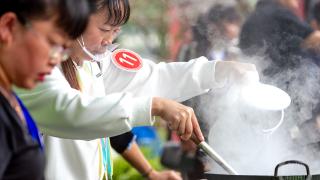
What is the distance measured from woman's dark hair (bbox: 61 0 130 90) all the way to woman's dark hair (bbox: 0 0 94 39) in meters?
0.79

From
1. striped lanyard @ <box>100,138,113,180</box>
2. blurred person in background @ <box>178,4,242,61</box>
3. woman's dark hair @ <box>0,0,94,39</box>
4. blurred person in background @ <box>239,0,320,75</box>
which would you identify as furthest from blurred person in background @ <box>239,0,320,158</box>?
woman's dark hair @ <box>0,0,94,39</box>

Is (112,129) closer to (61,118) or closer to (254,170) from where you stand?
(61,118)

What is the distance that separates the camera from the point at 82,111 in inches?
79.5

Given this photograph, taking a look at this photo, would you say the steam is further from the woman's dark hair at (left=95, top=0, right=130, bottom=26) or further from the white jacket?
the woman's dark hair at (left=95, top=0, right=130, bottom=26)

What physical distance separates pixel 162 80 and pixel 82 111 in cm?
85

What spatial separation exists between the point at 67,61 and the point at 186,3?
190cm

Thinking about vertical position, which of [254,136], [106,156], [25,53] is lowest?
[254,136]

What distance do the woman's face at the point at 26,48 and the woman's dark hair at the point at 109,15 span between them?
0.82m

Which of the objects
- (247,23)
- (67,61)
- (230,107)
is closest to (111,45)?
(67,61)

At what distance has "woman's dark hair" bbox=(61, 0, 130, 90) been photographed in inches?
96.4

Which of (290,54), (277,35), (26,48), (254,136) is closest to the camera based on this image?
(26,48)

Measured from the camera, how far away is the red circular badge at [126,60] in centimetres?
282

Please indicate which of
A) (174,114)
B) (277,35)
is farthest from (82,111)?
(277,35)

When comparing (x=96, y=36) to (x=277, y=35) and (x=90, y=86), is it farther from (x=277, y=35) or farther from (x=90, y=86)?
(x=277, y=35)
